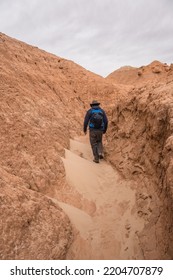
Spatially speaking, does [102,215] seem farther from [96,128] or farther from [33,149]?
[96,128]

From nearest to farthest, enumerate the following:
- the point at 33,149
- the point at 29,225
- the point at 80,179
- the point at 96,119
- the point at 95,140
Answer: the point at 29,225
the point at 33,149
the point at 80,179
the point at 96,119
the point at 95,140

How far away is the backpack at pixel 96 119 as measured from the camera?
22.7 ft

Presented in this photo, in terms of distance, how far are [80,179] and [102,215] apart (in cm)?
105

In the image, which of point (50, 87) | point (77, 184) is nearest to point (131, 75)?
point (50, 87)

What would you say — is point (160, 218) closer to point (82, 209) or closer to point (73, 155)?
point (82, 209)

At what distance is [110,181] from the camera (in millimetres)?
6000

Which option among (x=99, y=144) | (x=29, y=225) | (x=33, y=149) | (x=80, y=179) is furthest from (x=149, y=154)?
(x=29, y=225)

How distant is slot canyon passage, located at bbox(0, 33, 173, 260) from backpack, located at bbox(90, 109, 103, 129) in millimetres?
489

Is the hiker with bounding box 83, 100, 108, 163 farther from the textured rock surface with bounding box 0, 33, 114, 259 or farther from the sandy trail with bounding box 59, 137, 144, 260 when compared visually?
the textured rock surface with bounding box 0, 33, 114, 259

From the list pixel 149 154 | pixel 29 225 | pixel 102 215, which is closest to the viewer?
pixel 29 225

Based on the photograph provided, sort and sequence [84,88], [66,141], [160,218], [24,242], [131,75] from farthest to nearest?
[131,75], [84,88], [66,141], [160,218], [24,242]

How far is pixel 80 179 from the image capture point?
231 inches

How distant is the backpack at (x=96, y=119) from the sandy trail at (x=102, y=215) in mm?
852
